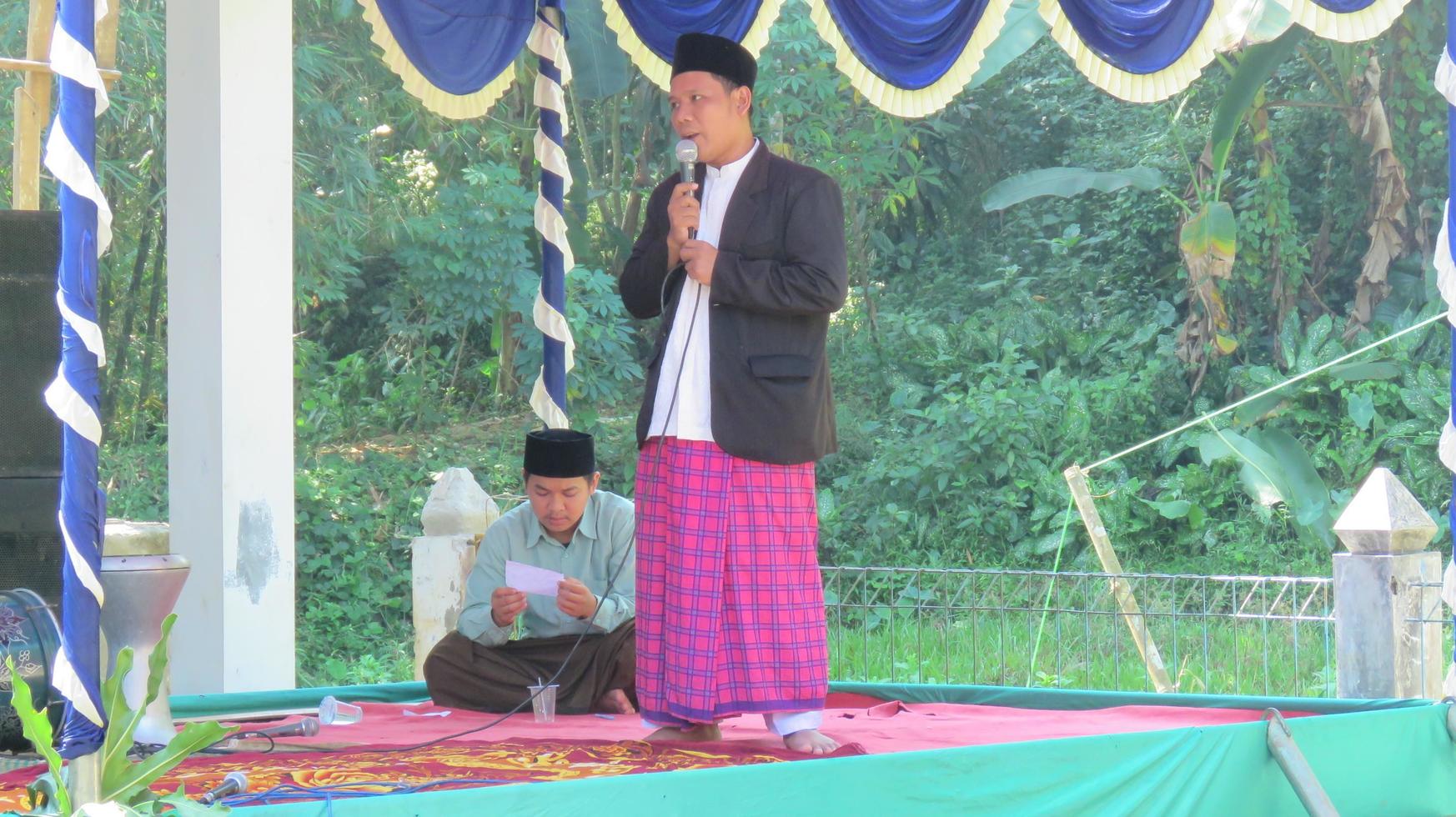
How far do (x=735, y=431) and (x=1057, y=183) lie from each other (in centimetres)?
720

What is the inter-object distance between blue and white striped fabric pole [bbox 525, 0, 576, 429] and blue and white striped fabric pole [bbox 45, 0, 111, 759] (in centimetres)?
246

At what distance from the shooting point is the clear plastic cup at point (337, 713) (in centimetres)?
407

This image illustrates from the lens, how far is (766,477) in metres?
3.45

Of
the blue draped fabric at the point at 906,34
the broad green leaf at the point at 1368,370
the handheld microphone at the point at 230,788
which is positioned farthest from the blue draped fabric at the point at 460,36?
the broad green leaf at the point at 1368,370

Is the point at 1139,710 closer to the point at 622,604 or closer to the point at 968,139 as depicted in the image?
the point at 622,604

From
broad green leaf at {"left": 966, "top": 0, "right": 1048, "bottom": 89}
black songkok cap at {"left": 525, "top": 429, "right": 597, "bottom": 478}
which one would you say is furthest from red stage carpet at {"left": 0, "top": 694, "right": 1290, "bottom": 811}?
broad green leaf at {"left": 966, "top": 0, "right": 1048, "bottom": 89}

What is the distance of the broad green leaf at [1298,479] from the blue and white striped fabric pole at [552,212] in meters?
4.99

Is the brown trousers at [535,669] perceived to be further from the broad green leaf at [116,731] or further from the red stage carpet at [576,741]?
the broad green leaf at [116,731]

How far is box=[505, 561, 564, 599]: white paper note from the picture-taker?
426cm

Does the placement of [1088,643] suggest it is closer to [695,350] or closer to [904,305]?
[695,350]

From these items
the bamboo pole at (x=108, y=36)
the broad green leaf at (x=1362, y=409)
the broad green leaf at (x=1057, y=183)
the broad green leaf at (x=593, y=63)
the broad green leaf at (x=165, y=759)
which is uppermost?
the broad green leaf at (x=593, y=63)

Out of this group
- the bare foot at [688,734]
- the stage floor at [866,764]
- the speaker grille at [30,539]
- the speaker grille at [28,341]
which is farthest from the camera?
the speaker grille at [28,341]

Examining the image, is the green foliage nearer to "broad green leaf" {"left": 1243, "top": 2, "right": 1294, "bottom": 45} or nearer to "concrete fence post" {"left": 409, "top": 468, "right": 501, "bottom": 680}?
"broad green leaf" {"left": 1243, "top": 2, "right": 1294, "bottom": 45}

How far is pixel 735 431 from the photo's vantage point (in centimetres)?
338
